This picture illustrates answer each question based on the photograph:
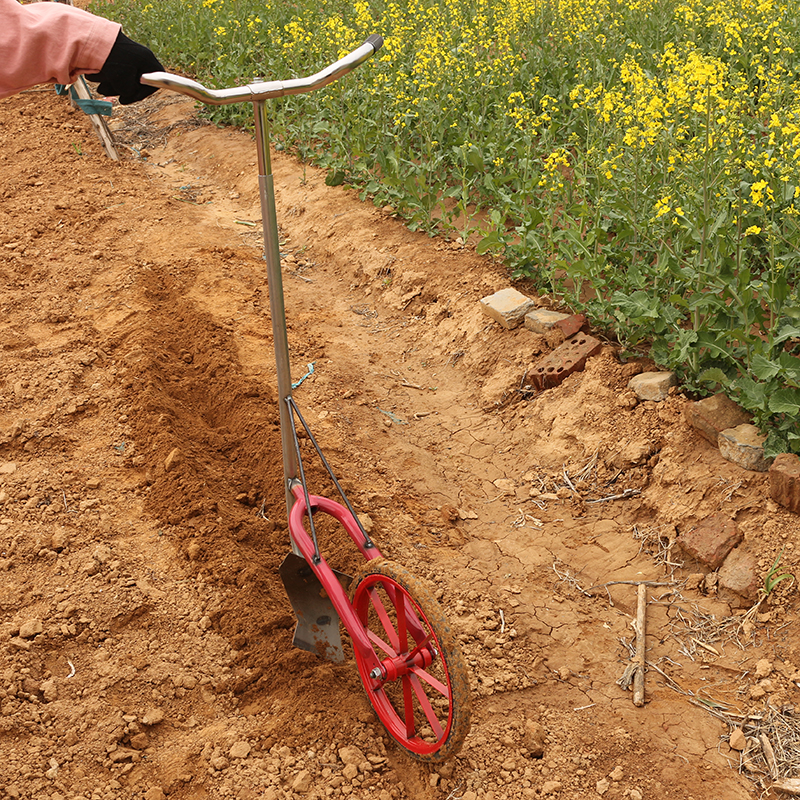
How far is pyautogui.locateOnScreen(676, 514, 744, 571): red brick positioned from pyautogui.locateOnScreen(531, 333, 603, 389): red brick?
1.20 m

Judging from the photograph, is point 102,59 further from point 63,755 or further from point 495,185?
point 495,185

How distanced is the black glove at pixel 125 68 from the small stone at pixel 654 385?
105 inches

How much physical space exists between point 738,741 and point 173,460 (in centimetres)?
263

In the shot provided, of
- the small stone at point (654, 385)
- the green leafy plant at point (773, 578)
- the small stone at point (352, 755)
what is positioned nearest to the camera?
the small stone at point (352, 755)

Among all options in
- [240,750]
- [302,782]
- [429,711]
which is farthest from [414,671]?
[240,750]

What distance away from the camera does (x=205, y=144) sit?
27.3 ft

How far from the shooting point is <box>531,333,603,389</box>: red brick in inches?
169

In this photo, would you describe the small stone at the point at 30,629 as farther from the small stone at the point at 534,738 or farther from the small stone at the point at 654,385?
the small stone at the point at 654,385

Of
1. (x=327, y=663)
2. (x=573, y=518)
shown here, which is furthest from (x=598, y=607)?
(x=327, y=663)

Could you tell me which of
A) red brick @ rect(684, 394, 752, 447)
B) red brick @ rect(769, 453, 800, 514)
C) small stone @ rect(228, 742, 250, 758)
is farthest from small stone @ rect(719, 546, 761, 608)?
small stone @ rect(228, 742, 250, 758)

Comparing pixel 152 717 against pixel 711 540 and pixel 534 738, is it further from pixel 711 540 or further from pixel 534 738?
pixel 711 540

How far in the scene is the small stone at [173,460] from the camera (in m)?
3.78

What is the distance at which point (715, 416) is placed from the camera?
3600 mm

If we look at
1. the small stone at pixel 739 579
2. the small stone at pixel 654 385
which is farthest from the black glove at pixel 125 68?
the small stone at pixel 739 579
